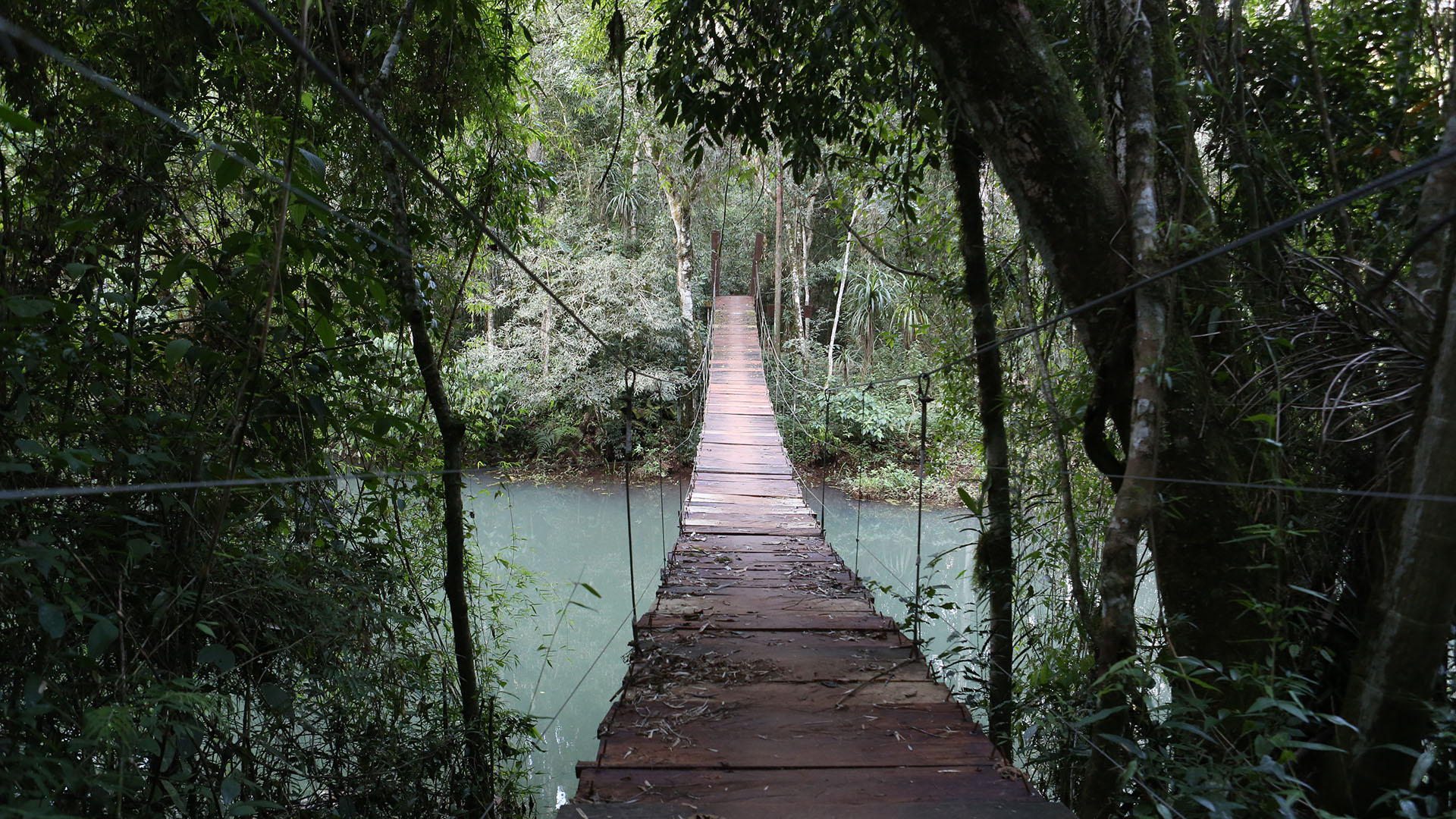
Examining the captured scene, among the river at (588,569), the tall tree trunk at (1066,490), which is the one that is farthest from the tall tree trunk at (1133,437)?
the river at (588,569)

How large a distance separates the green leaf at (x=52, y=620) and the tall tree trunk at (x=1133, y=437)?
3.93 ft

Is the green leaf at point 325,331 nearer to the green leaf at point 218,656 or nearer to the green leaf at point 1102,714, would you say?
the green leaf at point 218,656

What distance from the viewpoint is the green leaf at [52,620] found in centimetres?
73

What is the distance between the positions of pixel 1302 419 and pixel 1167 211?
0.42m

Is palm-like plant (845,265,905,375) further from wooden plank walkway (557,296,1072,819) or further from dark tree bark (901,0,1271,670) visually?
dark tree bark (901,0,1271,670)

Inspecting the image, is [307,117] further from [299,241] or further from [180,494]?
[180,494]

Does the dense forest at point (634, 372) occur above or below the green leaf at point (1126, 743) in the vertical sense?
above

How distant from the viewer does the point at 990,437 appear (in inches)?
79.7

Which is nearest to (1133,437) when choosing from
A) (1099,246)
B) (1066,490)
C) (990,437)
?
(1099,246)

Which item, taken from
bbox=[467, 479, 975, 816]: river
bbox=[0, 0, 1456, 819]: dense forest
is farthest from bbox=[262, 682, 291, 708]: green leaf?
bbox=[467, 479, 975, 816]: river

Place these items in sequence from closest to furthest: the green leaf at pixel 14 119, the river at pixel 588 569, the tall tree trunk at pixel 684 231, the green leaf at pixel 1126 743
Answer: the green leaf at pixel 14 119, the green leaf at pixel 1126 743, the river at pixel 588 569, the tall tree trunk at pixel 684 231

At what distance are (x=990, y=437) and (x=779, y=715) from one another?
0.97 meters

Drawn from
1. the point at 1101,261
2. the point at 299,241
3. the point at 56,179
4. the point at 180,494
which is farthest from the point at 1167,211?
the point at 56,179

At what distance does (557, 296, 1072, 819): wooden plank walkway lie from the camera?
44.8 inches
